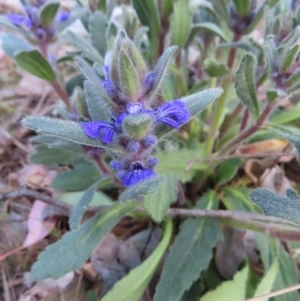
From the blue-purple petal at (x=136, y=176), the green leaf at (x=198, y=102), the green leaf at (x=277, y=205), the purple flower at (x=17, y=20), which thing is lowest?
the green leaf at (x=277, y=205)

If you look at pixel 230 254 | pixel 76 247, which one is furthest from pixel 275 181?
pixel 76 247

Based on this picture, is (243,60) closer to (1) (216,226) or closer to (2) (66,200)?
(1) (216,226)

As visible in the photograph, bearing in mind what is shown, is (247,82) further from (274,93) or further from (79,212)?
(79,212)

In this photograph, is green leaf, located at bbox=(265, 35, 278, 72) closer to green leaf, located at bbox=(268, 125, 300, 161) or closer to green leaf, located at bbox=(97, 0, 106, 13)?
green leaf, located at bbox=(268, 125, 300, 161)

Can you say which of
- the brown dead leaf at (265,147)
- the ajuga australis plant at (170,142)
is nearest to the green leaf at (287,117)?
the ajuga australis plant at (170,142)

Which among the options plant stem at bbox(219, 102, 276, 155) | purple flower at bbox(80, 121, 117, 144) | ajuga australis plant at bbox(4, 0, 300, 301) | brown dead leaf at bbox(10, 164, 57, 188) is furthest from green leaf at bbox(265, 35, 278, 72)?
brown dead leaf at bbox(10, 164, 57, 188)

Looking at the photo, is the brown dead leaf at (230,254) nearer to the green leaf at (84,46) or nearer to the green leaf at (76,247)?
the green leaf at (76,247)
